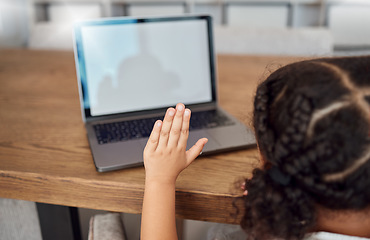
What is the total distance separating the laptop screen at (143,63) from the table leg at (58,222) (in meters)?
0.23

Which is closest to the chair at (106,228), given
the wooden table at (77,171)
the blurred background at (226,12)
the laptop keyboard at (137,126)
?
the wooden table at (77,171)

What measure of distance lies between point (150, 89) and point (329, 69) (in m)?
0.49

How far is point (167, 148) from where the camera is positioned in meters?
0.56

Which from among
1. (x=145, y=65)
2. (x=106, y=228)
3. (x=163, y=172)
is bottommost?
(x=106, y=228)

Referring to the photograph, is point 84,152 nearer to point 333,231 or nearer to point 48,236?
point 48,236

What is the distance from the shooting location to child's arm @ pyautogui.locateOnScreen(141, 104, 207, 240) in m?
0.55

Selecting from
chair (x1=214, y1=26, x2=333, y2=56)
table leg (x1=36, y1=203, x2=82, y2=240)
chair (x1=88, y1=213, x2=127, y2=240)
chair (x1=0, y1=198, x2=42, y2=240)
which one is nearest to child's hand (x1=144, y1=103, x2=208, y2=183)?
chair (x1=88, y1=213, x2=127, y2=240)

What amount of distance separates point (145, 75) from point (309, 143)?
0.51 metres

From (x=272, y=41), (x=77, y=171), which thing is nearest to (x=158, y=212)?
(x=77, y=171)

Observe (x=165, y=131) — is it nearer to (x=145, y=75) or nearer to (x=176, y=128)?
(x=176, y=128)

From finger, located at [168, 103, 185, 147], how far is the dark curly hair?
0.39 ft

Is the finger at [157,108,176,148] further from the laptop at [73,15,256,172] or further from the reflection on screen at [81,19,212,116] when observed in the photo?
the reflection on screen at [81,19,212,116]

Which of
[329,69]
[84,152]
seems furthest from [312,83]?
[84,152]

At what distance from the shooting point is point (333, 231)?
516 mm
